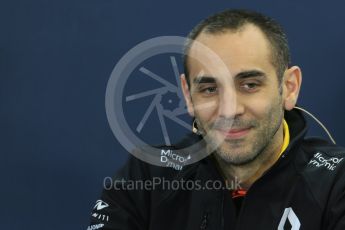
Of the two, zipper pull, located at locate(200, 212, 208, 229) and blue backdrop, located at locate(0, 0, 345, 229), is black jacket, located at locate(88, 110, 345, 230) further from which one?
blue backdrop, located at locate(0, 0, 345, 229)

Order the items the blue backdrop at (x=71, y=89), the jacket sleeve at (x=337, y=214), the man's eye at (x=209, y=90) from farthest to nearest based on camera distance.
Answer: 1. the blue backdrop at (x=71, y=89)
2. the man's eye at (x=209, y=90)
3. the jacket sleeve at (x=337, y=214)

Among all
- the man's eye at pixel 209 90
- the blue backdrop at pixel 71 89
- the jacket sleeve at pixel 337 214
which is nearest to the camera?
the jacket sleeve at pixel 337 214

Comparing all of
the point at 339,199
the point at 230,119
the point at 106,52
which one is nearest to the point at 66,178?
the point at 106,52

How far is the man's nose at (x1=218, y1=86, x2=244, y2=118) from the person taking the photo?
108 centimetres

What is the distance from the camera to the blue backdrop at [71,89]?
70.4 inches

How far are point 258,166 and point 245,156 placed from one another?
78 mm

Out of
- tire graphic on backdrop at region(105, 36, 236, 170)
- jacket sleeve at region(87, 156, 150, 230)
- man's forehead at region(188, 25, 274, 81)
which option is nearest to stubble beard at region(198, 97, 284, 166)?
man's forehead at region(188, 25, 274, 81)

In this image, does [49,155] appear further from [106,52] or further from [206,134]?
[206,134]

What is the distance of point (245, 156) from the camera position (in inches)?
43.5

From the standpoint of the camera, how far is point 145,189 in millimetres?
1225

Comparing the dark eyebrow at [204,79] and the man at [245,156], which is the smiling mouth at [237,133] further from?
the dark eyebrow at [204,79]

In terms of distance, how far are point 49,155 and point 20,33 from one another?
1.48ft

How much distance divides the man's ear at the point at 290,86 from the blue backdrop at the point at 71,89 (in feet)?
1.99

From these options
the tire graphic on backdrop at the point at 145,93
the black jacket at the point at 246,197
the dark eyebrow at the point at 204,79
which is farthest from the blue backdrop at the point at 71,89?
the dark eyebrow at the point at 204,79
